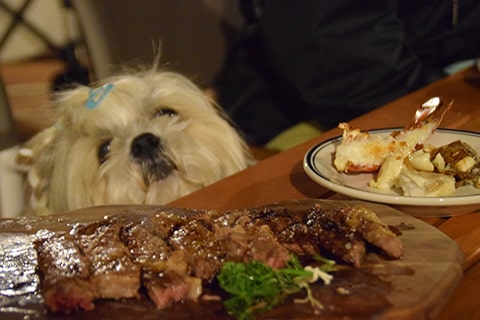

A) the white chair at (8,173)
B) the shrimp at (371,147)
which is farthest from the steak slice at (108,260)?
the white chair at (8,173)

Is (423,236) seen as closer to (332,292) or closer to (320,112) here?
(332,292)

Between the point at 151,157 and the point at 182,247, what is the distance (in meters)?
0.79

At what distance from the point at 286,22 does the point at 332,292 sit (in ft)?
5.85

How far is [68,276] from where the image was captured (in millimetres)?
829

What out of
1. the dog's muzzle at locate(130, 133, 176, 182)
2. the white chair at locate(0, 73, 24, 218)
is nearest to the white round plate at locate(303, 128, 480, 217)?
the dog's muzzle at locate(130, 133, 176, 182)

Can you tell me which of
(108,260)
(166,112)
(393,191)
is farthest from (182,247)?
(166,112)

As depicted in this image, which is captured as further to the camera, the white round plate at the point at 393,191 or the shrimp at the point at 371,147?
the shrimp at the point at 371,147

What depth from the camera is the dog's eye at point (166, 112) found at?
174 centimetres

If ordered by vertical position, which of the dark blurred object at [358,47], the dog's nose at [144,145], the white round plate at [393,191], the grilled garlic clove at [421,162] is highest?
the grilled garlic clove at [421,162]

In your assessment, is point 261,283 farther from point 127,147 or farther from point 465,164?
point 127,147

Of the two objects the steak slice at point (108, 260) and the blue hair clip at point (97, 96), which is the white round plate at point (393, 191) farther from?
the blue hair clip at point (97, 96)

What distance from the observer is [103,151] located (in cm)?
168

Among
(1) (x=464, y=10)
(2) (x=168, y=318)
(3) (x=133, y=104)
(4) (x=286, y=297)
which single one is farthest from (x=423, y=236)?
(1) (x=464, y=10)

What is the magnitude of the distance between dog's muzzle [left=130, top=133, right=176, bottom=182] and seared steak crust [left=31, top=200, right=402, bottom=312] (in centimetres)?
66
